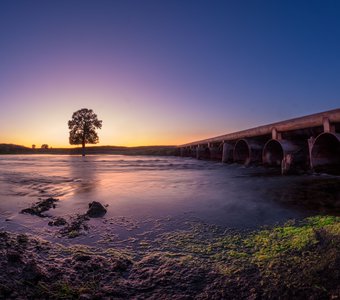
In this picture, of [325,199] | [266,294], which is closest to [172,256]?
[266,294]

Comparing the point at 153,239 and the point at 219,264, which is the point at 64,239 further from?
the point at 219,264

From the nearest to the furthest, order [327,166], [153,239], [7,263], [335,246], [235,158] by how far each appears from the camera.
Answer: [7,263]
[335,246]
[153,239]
[327,166]
[235,158]

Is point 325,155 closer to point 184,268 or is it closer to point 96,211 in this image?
point 96,211

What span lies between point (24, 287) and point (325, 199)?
3.93 metres

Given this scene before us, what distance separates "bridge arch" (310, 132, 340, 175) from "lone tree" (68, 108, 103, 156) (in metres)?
45.6

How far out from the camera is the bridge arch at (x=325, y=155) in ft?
21.3

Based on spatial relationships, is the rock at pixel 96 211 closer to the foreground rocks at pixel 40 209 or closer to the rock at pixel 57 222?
the rock at pixel 57 222

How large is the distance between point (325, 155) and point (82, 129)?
46.6 m

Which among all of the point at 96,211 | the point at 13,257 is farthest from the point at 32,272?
the point at 96,211

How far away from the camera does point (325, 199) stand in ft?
12.9

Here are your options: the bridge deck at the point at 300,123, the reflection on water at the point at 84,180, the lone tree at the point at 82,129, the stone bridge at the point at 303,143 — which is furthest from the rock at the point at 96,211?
the lone tree at the point at 82,129

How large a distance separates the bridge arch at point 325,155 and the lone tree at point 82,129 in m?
45.6

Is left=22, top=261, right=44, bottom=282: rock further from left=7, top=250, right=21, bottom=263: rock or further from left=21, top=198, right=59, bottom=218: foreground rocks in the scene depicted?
left=21, top=198, right=59, bottom=218: foreground rocks

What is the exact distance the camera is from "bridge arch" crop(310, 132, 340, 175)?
6.50 meters
